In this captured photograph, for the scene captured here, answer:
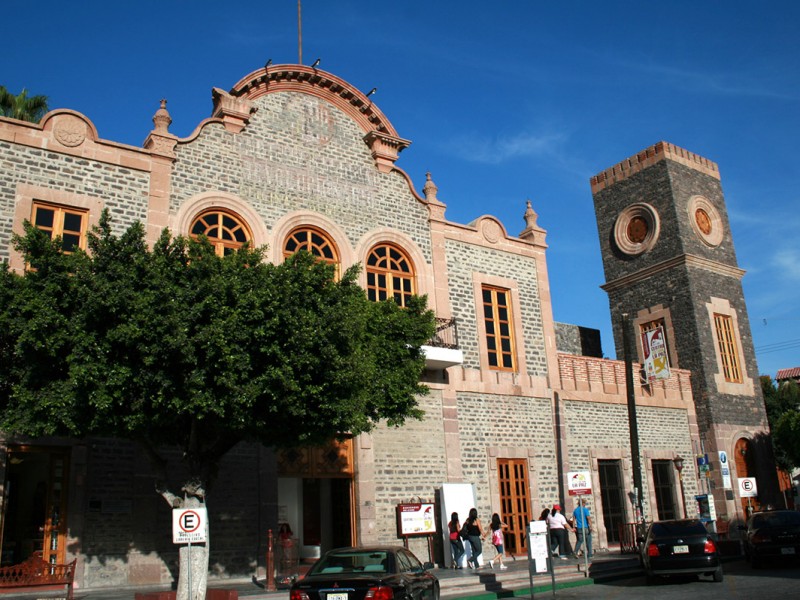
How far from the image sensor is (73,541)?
14.9 metres

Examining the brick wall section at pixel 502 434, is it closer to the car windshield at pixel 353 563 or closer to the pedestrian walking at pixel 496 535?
the pedestrian walking at pixel 496 535

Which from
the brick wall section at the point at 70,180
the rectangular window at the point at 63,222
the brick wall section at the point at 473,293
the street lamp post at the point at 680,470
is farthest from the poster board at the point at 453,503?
the rectangular window at the point at 63,222

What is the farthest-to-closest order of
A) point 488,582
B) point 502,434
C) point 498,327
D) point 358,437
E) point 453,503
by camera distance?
point 498,327
point 502,434
point 453,503
point 358,437
point 488,582

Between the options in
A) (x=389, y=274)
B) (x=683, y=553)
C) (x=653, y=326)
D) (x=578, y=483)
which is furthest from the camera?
(x=653, y=326)

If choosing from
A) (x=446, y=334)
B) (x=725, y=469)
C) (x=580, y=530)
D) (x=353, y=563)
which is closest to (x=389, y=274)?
(x=446, y=334)

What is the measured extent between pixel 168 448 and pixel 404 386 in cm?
521

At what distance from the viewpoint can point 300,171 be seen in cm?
2033

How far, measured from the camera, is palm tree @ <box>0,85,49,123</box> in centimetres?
2459

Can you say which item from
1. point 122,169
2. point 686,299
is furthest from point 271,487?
point 686,299

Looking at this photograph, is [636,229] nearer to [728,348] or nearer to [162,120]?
[728,348]

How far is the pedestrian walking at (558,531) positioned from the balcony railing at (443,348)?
15.5 ft

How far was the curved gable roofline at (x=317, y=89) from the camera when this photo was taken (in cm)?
2014

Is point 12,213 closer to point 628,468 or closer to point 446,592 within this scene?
point 446,592

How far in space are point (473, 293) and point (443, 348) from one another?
3.02 m
